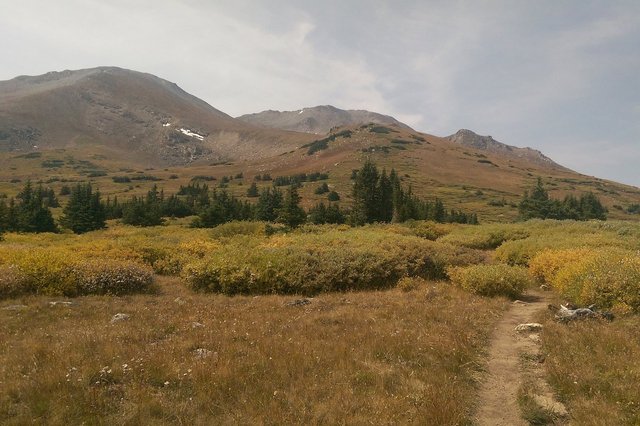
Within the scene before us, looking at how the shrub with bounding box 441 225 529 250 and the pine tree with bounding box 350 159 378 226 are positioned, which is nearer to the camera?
the shrub with bounding box 441 225 529 250

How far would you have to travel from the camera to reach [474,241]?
37188 mm

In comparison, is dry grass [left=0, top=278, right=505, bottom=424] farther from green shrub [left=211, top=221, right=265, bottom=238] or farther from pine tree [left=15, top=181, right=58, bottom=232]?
pine tree [left=15, top=181, right=58, bottom=232]

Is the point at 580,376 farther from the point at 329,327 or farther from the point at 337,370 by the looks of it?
the point at 329,327

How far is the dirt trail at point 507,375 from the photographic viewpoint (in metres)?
7.68

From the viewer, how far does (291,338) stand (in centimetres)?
1103

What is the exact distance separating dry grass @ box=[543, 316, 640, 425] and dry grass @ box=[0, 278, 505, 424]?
1.77 m

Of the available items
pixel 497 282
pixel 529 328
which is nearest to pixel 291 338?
pixel 529 328

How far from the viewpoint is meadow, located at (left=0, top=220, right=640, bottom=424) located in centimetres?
745

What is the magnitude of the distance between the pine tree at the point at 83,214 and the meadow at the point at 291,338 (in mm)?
49400

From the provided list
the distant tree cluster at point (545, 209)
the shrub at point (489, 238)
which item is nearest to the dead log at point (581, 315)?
the shrub at point (489, 238)

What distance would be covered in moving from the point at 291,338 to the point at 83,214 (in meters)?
65.4

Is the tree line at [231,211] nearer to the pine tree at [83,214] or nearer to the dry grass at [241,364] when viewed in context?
the pine tree at [83,214]

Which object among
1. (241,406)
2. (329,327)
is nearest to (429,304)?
(329,327)

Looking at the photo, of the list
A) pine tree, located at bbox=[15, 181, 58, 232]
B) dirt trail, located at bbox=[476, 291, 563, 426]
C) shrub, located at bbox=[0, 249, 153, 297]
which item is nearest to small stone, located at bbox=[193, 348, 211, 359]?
dirt trail, located at bbox=[476, 291, 563, 426]
